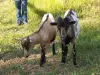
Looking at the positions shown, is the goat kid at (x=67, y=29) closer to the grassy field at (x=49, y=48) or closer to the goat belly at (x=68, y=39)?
the goat belly at (x=68, y=39)

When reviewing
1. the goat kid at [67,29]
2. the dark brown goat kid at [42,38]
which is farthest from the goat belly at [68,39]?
the dark brown goat kid at [42,38]

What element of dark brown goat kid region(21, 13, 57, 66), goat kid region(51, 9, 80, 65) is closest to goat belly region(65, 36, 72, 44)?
Answer: goat kid region(51, 9, 80, 65)

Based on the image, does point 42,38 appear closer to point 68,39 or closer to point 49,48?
point 68,39

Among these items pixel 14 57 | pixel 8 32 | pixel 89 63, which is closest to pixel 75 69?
pixel 89 63

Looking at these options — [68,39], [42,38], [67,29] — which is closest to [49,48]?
[42,38]

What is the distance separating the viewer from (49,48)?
11.4 metres

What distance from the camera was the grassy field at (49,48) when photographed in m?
9.20

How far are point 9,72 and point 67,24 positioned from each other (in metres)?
2.04

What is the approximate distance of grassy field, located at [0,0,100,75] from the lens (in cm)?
920

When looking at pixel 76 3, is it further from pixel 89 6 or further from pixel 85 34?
pixel 85 34

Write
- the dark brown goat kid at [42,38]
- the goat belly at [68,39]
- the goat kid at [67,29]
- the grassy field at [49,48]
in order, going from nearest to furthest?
1. the goat kid at [67,29]
2. the goat belly at [68,39]
3. the dark brown goat kid at [42,38]
4. the grassy field at [49,48]

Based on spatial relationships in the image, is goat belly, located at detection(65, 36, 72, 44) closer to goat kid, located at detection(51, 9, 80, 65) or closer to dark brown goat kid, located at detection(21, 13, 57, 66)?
goat kid, located at detection(51, 9, 80, 65)

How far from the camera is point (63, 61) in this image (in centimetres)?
953

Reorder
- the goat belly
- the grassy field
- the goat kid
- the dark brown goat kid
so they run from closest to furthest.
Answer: the goat kid
the goat belly
the dark brown goat kid
the grassy field
